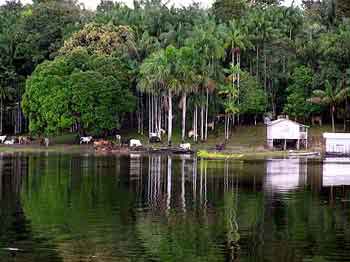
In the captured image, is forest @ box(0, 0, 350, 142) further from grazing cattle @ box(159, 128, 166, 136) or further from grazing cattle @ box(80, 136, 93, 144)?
grazing cattle @ box(80, 136, 93, 144)

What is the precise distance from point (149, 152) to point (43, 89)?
62.0 ft

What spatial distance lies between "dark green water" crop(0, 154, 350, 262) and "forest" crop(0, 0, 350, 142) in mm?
33402

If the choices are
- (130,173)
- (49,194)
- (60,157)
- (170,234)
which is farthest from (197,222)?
(60,157)

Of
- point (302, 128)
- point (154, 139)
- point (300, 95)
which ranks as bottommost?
point (154, 139)

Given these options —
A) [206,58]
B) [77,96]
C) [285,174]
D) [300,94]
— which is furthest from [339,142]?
[77,96]

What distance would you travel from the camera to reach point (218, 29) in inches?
3738

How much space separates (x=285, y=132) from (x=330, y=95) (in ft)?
24.7

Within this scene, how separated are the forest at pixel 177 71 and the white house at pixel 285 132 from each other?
581 centimetres

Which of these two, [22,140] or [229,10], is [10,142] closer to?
[22,140]

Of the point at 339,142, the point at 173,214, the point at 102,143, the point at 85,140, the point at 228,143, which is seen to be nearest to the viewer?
the point at 173,214

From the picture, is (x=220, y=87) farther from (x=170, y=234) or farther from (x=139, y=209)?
(x=170, y=234)

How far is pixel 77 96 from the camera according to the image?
89938 mm

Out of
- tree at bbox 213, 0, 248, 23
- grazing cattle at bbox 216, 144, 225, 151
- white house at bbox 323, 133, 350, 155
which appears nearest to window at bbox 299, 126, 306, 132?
white house at bbox 323, 133, 350, 155

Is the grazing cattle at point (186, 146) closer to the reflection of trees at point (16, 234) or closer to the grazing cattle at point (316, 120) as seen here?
the grazing cattle at point (316, 120)
